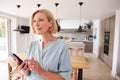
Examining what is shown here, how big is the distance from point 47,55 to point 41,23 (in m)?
0.19

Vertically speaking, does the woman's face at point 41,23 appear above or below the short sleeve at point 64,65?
above

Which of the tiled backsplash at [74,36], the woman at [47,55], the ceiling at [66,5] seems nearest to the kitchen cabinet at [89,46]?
the tiled backsplash at [74,36]

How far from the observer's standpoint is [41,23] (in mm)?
758

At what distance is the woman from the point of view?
72cm

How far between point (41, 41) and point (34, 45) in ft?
0.18

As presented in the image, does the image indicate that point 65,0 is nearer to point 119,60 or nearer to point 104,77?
point 119,60

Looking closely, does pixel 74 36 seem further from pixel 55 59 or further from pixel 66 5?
pixel 55 59

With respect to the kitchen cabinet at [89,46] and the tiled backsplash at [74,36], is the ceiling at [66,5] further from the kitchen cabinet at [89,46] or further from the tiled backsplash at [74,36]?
the tiled backsplash at [74,36]

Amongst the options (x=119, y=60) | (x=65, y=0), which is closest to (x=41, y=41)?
(x=65, y=0)

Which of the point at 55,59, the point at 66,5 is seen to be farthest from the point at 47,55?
the point at 66,5

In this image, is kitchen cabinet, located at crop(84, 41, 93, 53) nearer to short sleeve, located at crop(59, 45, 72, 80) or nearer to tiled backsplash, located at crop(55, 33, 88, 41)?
tiled backsplash, located at crop(55, 33, 88, 41)

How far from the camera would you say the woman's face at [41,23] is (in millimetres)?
760

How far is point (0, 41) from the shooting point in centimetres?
527

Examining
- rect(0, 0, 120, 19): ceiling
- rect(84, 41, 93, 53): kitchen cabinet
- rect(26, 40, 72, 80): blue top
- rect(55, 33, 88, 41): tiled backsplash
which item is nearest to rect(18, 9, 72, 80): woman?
rect(26, 40, 72, 80): blue top
